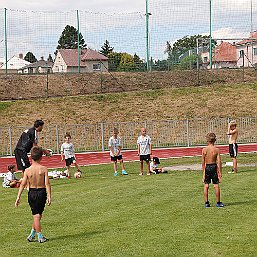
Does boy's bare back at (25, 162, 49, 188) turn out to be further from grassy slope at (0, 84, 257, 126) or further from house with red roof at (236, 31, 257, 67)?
house with red roof at (236, 31, 257, 67)

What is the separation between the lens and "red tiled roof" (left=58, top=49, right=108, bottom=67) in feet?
165

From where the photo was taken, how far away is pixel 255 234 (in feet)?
32.1

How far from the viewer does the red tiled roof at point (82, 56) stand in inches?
1977

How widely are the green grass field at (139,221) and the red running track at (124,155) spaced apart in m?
12.0

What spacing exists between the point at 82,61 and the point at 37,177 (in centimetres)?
4192

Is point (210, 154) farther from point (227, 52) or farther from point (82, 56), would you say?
point (227, 52)

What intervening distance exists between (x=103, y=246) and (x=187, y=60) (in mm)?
45435

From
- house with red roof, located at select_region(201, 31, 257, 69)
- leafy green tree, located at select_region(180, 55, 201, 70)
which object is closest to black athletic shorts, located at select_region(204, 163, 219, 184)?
leafy green tree, located at select_region(180, 55, 201, 70)

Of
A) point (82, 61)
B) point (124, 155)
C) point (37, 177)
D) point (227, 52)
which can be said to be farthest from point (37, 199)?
point (227, 52)

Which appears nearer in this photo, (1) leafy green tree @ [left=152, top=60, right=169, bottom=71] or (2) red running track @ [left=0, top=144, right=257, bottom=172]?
(2) red running track @ [left=0, top=144, right=257, bottom=172]

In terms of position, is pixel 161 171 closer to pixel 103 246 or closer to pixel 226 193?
pixel 226 193

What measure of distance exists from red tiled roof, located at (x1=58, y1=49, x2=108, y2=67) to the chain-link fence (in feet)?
42.3

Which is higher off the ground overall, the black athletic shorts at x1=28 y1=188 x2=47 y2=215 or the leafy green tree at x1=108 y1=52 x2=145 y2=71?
the leafy green tree at x1=108 y1=52 x2=145 y2=71

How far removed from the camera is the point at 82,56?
50344 mm
